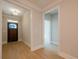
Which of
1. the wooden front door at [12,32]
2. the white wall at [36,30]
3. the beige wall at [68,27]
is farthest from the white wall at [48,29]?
the wooden front door at [12,32]

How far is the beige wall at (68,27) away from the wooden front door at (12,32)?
4.89 meters

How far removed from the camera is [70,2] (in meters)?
2.33

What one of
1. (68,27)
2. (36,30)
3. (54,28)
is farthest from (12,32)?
(68,27)

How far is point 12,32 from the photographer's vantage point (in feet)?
19.8

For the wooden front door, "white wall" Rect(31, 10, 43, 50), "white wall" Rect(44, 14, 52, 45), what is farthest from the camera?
the wooden front door

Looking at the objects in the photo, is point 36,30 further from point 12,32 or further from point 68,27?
point 12,32

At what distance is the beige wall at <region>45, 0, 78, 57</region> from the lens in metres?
2.18

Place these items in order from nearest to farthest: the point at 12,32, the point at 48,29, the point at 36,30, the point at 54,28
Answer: the point at 36,30
the point at 54,28
the point at 48,29
the point at 12,32

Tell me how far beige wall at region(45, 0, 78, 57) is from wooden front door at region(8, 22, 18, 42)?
489cm

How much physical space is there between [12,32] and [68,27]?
17.4 ft

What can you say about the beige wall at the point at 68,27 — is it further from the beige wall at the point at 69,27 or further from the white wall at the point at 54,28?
the white wall at the point at 54,28

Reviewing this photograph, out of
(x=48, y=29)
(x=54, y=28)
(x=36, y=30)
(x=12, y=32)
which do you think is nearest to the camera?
(x=36, y=30)

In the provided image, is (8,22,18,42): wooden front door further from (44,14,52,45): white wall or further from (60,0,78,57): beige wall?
(60,0,78,57): beige wall

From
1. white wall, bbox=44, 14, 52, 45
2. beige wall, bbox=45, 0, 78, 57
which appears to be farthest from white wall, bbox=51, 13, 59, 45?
beige wall, bbox=45, 0, 78, 57
